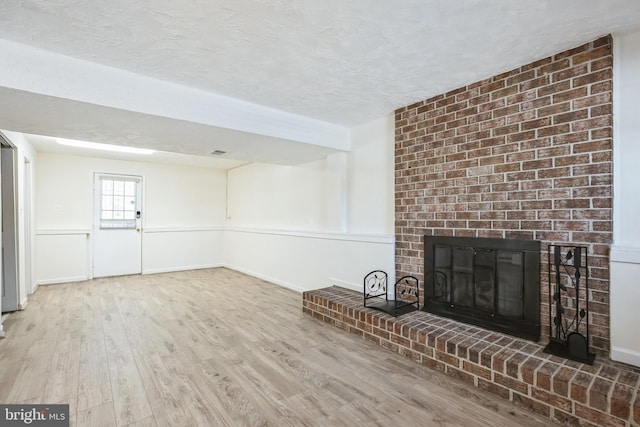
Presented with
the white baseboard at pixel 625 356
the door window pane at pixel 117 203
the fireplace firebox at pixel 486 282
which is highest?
the door window pane at pixel 117 203

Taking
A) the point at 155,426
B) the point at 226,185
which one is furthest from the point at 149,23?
the point at 226,185

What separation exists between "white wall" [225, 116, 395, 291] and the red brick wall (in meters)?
0.37

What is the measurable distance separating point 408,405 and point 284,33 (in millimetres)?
2511

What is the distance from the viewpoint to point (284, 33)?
6.35 ft

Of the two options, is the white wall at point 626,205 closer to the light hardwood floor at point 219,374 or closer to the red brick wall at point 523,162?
the red brick wall at point 523,162

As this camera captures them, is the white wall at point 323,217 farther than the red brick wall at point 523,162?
Yes

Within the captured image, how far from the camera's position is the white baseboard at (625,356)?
1.91 meters

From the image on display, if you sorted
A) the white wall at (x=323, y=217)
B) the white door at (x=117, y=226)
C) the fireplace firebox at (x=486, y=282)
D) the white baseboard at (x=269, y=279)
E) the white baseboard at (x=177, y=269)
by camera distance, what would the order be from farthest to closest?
the white baseboard at (x=177, y=269) → the white door at (x=117, y=226) → the white baseboard at (x=269, y=279) → the white wall at (x=323, y=217) → the fireplace firebox at (x=486, y=282)

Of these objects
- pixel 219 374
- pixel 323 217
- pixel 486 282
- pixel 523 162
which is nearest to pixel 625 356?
pixel 486 282

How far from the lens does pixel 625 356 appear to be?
6.37 ft

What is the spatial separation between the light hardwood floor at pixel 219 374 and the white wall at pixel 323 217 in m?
0.90

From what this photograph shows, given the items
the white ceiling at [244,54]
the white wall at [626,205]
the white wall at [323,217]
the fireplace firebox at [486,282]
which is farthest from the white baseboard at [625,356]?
the white ceiling at [244,54]

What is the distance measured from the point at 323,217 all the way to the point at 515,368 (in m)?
3.01

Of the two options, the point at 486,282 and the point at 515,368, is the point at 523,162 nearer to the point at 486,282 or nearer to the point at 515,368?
the point at 486,282
